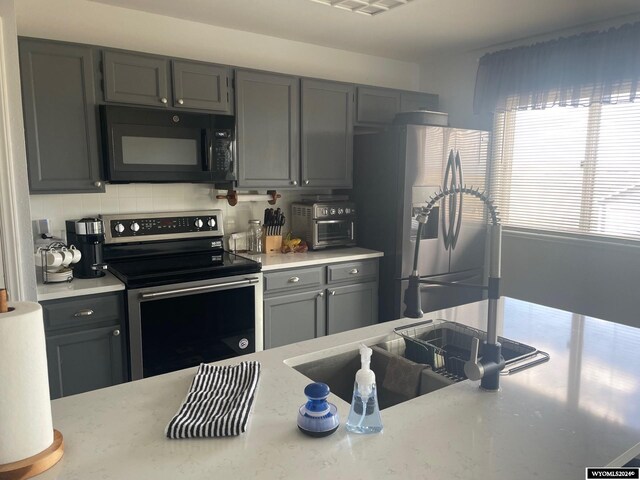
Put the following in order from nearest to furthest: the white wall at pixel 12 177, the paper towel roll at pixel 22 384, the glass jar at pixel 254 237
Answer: the paper towel roll at pixel 22 384
the white wall at pixel 12 177
the glass jar at pixel 254 237

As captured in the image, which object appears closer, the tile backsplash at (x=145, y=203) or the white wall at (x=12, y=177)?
the white wall at (x=12, y=177)

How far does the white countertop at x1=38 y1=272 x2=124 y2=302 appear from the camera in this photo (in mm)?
2334

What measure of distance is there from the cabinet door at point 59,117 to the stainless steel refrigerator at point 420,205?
1.85 m

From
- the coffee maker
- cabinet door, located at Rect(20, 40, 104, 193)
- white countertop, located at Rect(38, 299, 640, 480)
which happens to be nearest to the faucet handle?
white countertop, located at Rect(38, 299, 640, 480)

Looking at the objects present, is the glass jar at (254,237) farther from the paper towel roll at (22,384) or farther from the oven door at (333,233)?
the paper towel roll at (22,384)

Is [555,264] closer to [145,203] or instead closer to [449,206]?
[449,206]

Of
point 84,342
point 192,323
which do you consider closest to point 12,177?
point 84,342

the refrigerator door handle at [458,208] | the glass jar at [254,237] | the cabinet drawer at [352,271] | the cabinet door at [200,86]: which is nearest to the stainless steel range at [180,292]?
the glass jar at [254,237]

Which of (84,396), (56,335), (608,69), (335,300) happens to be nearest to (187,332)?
(56,335)

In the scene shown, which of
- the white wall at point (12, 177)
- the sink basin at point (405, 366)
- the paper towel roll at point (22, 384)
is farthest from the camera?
the white wall at point (12, 177)

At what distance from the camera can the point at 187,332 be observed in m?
2.66

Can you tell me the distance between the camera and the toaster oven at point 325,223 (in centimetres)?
349

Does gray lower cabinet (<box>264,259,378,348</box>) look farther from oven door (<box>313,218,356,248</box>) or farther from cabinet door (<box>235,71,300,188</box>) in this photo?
cabinet door (<box>235,71,300,188</box>)

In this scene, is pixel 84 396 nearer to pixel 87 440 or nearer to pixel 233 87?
pixel 87 440
